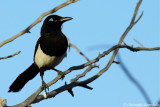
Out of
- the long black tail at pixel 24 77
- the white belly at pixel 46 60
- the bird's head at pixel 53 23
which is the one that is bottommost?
the long black tail at pixel 24 77

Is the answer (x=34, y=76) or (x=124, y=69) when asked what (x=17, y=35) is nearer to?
(x=124, y=69)

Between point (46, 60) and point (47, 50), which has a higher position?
point (47, 50)

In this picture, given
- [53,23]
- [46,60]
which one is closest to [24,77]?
[46,60]

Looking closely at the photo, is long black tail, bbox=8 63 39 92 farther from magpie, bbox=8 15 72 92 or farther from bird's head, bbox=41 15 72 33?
bird's head, bbox=41 15 72 33

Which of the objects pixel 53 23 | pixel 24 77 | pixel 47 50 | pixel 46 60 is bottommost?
pixel 24 77

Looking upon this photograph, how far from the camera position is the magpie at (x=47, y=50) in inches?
173

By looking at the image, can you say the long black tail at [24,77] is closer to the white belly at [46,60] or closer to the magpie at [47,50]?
the magpie at [47,50]

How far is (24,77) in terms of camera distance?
15.3 ft

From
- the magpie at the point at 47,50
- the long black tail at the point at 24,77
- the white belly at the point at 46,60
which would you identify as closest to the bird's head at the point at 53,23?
the magpie at the point at 47,50

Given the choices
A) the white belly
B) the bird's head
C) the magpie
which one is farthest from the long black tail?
the bird's head

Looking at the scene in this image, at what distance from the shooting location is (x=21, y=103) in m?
2.29

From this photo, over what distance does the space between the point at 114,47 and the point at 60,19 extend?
7.48ft

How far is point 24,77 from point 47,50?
645mm

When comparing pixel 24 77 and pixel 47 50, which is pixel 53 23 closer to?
pixel 47 50
